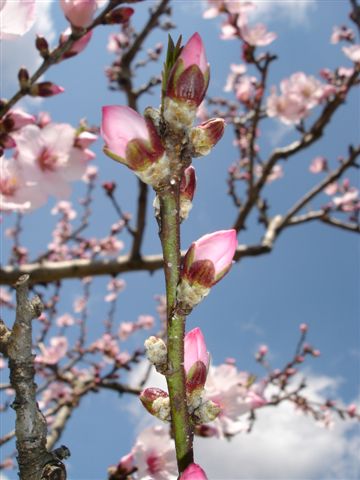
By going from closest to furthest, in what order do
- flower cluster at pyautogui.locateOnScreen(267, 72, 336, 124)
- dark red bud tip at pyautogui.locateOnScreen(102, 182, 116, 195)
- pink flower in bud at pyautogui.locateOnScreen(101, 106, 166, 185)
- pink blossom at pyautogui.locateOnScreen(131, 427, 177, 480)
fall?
pink flower in bud at pyautogui.locateOnScreen(101, 106, 166, 185), pink blossom at pyautogui.locateOnScreen(131, 427, 177, 480), dark red bud tip at pyautogui.locateOnScreen(102, 182, 116, 195), flower cluster at pyautogui.locateOnScreen(267, 72, 336, 124)

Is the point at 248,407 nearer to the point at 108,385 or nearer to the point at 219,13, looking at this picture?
the point at 108,385

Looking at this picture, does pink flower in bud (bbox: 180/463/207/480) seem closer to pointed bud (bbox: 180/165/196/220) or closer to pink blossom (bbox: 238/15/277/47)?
pointed bud (bbox: 180/165/196/220)

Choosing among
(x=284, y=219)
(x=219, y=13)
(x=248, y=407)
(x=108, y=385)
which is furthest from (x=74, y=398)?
(x=219, y=13)

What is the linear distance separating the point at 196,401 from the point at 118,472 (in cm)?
114

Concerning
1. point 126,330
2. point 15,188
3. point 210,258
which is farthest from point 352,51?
point 126,330

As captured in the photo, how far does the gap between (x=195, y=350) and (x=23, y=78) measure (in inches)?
56.8

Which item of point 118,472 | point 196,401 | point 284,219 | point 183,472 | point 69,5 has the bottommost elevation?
point 183,472

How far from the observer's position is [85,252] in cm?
723

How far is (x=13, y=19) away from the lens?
154 centimetres

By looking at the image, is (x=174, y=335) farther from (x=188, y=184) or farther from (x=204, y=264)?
(x=188, y=184)

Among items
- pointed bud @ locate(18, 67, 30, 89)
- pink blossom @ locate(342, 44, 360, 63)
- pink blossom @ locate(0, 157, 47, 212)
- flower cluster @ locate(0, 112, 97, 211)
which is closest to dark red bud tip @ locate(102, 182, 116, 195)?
flower cluster @ locate(0, 112, 97, 211)

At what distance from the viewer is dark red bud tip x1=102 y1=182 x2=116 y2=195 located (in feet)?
12.4

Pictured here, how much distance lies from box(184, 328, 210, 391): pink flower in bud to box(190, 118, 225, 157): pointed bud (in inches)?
10.3

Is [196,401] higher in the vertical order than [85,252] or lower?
lower
